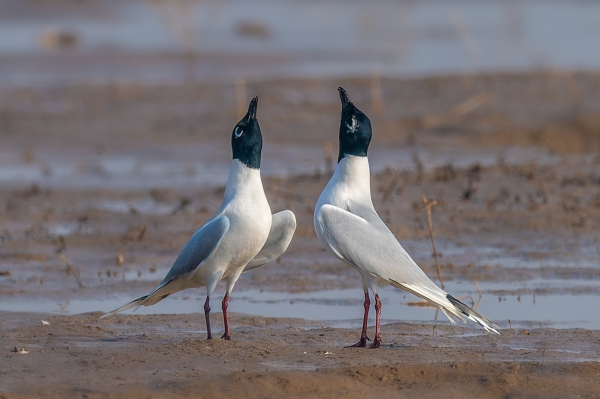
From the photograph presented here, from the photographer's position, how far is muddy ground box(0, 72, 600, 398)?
6098 mm

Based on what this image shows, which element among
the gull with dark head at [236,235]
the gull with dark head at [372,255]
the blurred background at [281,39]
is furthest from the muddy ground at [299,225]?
the blurred background at [281,39]

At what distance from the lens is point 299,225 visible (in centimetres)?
1062

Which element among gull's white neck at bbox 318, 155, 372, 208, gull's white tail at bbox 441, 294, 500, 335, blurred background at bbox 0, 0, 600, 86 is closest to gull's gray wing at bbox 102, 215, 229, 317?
gull's white neck at bbox 318, 155, 372, 208

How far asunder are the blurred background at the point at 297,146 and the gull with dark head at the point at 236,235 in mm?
985

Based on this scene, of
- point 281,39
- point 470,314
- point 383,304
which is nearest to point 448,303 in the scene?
point 470,314

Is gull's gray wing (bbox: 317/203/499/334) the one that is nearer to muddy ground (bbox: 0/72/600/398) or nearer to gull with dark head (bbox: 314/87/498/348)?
gull with dark head (bbox: 314/87/498/348)

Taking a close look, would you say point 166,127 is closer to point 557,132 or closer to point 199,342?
point 557,132

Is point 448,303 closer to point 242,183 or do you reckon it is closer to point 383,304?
point 242,183

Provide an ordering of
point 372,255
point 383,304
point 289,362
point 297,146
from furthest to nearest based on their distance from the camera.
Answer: point 297,146, point 383,304, point 372,255, point 289,362

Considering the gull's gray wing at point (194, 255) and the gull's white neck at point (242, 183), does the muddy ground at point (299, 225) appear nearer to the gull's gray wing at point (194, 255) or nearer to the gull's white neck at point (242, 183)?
the gull's gray wing at point (194, 255)

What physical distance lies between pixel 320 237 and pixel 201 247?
73 cm

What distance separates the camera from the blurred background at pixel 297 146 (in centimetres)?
883

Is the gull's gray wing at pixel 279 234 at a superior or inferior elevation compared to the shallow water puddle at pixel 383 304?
superior

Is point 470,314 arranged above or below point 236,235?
below
